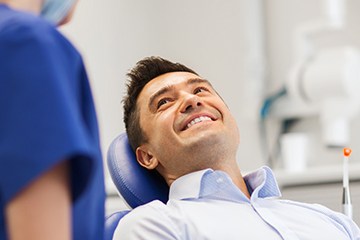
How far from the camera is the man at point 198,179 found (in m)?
1.72

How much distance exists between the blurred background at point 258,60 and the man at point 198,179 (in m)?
0.76

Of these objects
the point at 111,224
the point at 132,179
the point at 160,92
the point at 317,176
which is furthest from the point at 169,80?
the point at 317,176

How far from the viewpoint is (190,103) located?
196 centimetres

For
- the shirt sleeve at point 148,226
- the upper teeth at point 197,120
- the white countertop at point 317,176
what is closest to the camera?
the shirt sleeve at point 148,226

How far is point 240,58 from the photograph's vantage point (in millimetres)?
3672

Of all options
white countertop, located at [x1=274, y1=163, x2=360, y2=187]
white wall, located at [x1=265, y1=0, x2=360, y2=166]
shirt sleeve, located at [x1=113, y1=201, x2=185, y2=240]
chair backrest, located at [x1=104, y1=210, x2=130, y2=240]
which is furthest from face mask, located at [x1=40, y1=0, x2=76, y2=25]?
white wall, located at [x1=265, y1=0, x2=360, y2=166]

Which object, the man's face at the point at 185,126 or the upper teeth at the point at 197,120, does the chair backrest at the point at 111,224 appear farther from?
the upper teeth at the point at 197,120

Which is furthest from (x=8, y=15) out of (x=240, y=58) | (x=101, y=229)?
(x=240, y=58)

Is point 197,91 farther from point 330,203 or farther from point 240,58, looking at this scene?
point 240,58

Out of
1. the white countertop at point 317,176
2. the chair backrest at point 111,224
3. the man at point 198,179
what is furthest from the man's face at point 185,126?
the white countertop at point 317,176

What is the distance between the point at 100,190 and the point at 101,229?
0.26 feet

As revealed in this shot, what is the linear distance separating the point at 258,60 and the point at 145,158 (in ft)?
5.25

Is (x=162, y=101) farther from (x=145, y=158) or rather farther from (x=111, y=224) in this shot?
(x=111, y=224)

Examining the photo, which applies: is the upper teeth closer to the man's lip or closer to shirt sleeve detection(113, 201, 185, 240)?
the man's lip
